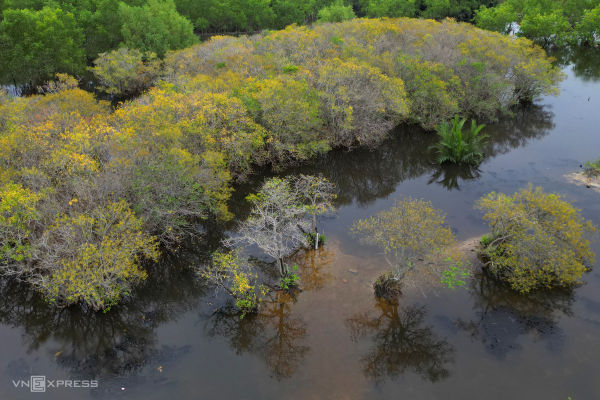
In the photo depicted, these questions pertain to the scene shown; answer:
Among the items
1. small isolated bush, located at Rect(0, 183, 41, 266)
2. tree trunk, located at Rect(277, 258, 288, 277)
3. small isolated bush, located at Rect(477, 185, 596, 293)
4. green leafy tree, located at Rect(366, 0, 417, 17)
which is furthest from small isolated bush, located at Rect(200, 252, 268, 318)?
green leafy tree, located at Rect(366, 0, 417, 17)

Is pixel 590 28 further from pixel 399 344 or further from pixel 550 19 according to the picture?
pixel 399 344

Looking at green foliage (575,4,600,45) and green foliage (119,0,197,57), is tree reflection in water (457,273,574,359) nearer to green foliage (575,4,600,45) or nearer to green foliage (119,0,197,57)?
green foliage (119,0,197,57)

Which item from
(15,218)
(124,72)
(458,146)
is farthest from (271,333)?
(124,72)

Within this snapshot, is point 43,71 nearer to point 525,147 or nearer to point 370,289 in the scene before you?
point 370,289

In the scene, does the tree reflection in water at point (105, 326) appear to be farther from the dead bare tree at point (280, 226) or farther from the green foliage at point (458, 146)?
the green foliage at point (458, 146)

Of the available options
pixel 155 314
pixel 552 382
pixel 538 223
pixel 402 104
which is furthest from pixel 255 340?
pixel 402 104

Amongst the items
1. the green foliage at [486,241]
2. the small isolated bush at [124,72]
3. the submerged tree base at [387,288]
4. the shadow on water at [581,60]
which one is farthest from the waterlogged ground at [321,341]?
the shadow on water at [581,60]
